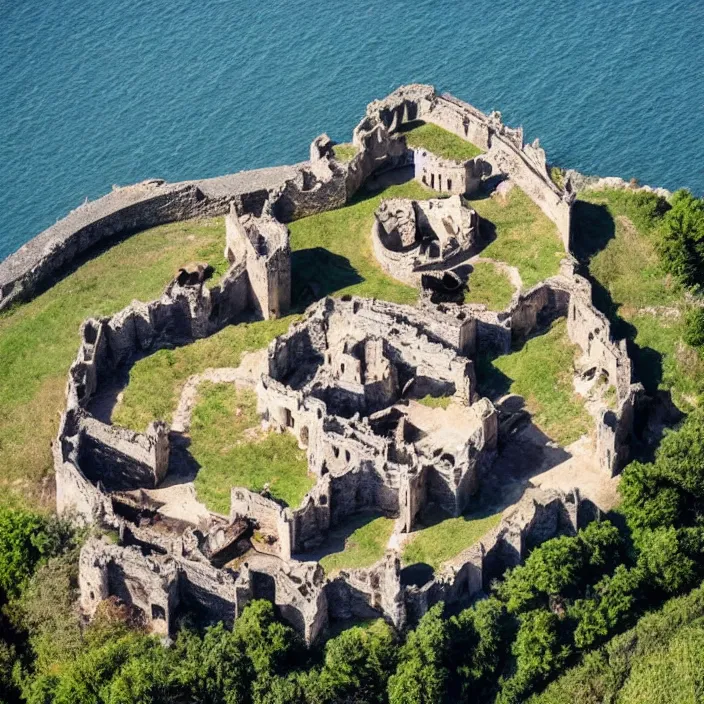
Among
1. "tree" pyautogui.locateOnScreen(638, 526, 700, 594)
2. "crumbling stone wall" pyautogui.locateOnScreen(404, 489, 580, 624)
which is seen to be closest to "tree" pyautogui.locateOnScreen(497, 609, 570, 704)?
"crumbling stone wall" pyautogui.locateOnScreen(404, 489, 580, 624)

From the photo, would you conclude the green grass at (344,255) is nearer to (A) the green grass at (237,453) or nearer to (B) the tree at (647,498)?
(A) the green grass at (237,453)

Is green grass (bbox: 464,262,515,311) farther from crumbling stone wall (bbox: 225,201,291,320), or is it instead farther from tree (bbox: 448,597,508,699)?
tree (bbox: 448,597,508,699)

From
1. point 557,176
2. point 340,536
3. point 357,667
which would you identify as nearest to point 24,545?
point 340,536

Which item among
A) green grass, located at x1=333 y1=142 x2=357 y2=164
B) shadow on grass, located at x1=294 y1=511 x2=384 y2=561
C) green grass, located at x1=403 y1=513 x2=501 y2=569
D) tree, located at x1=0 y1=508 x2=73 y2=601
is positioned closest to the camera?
green grass, located at x1=403 y1=513 x2=501 y2=569

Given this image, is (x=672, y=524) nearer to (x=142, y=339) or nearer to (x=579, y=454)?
(x=579, y=454)

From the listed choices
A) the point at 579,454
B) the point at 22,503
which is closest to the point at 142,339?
the point at 22,503

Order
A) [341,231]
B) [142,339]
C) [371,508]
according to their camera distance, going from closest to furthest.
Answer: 1. [371,508]
2. [142,339]
3. [341,231]

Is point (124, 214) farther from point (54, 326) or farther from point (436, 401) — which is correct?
point (436, 401)
